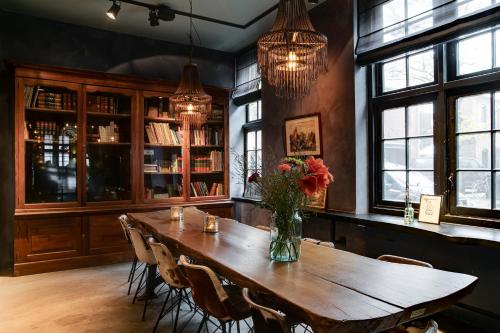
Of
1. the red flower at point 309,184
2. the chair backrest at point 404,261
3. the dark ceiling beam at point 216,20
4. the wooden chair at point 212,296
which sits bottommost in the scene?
the wooden chair at point 212,296

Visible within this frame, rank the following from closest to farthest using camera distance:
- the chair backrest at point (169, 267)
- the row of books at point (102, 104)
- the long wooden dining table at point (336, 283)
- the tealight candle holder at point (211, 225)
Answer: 1. the long wooden dining table at point (336, 283)
2. the chair backrest at point (169, 267)
3. the tealight candle holder at point (211, 225)
4. the row of books at point (102, 104)

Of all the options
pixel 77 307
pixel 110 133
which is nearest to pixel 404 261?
pixel 77 307

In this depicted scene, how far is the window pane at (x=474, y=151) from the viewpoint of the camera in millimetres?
3098

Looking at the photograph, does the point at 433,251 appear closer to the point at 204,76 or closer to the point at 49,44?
the point at 204,76

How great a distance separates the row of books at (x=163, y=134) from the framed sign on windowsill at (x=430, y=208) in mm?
3627

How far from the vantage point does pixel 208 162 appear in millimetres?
6027

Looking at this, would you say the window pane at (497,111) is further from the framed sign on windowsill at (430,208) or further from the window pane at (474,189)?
the framed sign on windowsill at (430,208)

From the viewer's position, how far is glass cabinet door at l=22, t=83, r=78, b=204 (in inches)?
185

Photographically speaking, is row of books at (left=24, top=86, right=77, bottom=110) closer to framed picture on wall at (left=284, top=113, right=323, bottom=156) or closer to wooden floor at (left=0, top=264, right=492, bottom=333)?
wooden floor at (left=0, top=264, right=492, bottom=333)

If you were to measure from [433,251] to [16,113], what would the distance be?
4.87 meters

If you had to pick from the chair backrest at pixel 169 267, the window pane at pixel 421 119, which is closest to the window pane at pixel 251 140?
the window pane at pixel 421 119

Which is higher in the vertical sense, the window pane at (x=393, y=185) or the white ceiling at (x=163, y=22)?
the white ceiling at (x=163, y=22)

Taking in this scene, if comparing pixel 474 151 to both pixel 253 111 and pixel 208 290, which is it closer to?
pixel 208 290

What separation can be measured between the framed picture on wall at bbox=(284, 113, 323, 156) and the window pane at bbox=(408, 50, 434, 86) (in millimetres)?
1150
